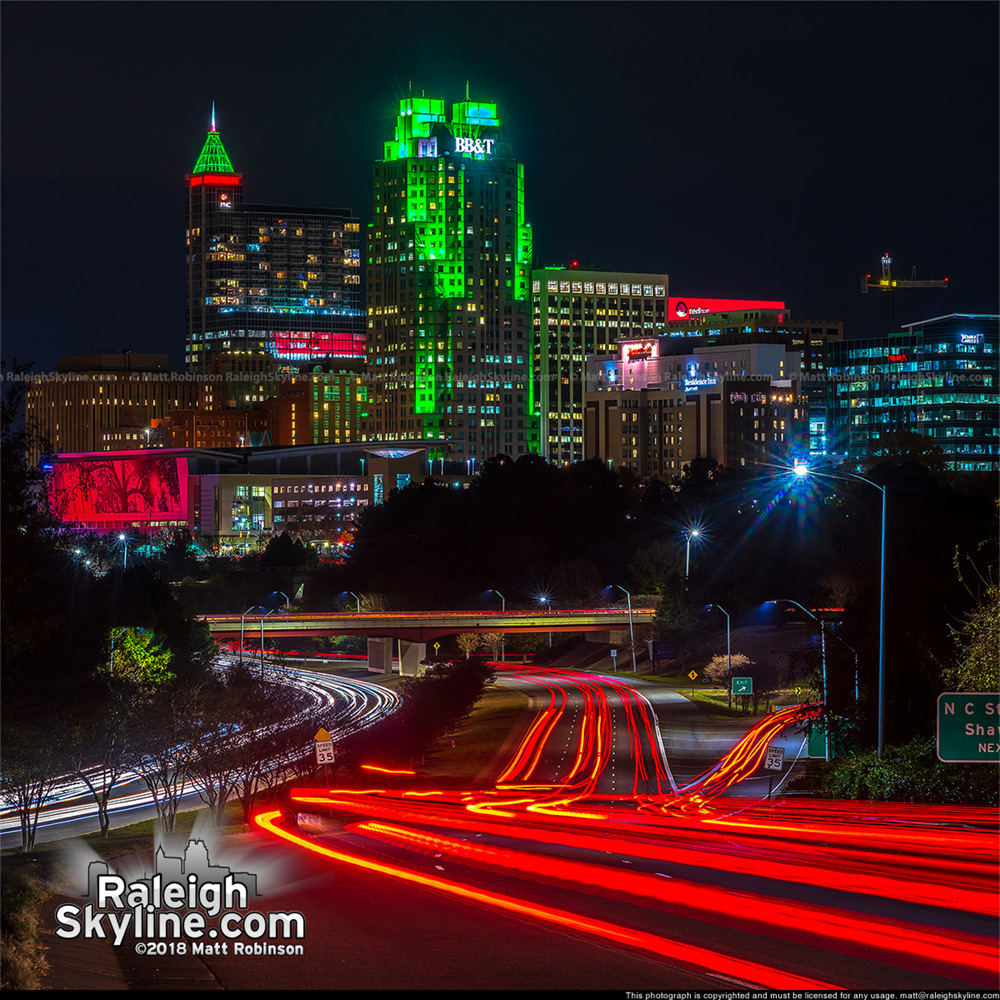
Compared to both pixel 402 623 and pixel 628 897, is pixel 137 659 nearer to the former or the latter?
pixel 628 897

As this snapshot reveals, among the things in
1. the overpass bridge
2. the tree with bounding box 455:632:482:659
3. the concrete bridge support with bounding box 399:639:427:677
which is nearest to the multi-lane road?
the overpass bridge

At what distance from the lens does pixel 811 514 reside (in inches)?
4921

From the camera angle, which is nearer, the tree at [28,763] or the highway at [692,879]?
the highway at [692,879]

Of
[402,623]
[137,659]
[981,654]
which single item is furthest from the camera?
[402,623]

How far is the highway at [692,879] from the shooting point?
21.1 m

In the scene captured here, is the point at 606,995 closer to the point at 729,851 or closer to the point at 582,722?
the point at 729,851

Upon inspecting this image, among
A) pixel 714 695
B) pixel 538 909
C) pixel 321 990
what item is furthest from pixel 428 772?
pixel 321 990

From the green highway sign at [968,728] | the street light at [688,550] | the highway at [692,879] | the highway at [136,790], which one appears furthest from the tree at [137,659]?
the street light at [688,550]

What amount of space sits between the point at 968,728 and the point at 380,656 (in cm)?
10310

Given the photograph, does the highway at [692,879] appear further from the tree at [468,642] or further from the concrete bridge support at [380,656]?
the tree at [468,642]

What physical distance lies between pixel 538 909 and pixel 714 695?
232 feet

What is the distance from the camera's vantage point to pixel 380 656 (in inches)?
4968

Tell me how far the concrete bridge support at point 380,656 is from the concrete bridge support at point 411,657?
110 centimetres

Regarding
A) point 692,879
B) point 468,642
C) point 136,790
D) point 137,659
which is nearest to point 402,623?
point 468,642
